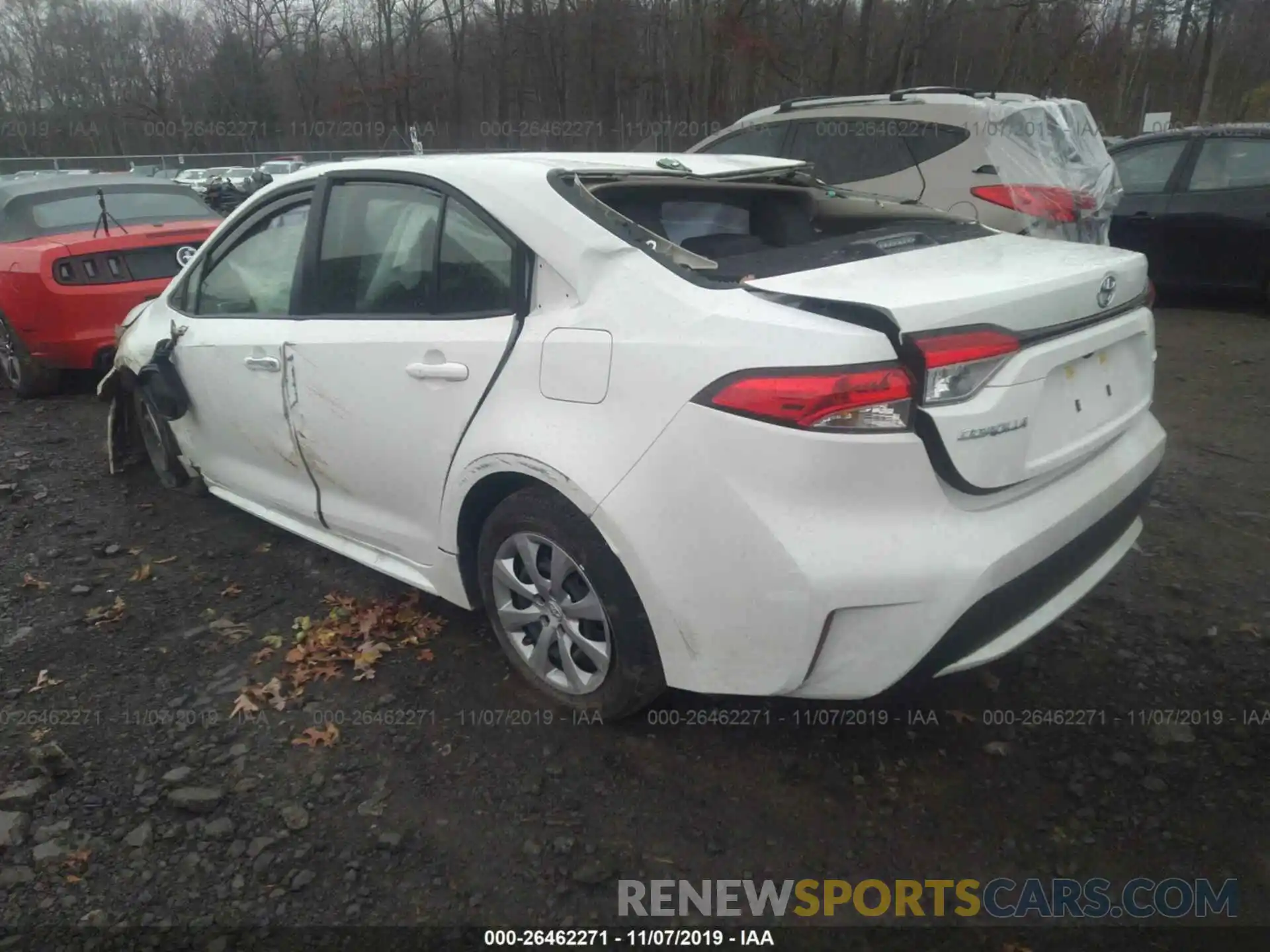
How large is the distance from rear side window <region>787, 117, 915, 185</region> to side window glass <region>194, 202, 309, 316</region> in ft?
14.7

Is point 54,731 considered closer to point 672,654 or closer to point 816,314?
point 672,654

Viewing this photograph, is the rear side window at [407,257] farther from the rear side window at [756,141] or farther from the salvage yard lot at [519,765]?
the rear side window at [756,141]

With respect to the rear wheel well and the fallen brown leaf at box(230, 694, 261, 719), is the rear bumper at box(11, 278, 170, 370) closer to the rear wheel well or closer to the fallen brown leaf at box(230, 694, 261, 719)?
the fallen brown leaf at box(230, 694, 261, 719)

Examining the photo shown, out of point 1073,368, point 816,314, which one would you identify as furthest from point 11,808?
point 1073,368

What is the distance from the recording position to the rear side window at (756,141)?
7164 millimetres

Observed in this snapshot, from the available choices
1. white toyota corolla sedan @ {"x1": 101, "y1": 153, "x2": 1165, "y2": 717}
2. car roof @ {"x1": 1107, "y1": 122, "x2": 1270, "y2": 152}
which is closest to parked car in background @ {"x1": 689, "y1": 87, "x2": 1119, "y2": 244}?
car roof @ {"x1": 1107, "y1": 122, "x2": 1270, "y2": 152}

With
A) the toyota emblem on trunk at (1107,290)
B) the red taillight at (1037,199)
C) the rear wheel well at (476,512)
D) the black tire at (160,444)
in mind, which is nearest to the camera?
the toyota emblem on trunk at (1107,290)

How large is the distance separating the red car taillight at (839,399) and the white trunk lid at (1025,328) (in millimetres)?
75

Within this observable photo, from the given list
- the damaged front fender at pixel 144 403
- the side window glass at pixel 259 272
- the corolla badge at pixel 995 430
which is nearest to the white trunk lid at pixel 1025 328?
the corolla badge at pixel 995 430

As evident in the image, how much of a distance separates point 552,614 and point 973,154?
16.9 ft

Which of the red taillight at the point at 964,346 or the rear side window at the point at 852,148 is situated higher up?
the rear side window at the point at 852,148

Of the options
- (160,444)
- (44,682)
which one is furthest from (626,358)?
(160,444)

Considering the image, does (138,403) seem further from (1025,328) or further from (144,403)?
(1025,328)

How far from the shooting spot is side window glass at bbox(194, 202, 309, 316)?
3.37 meters
